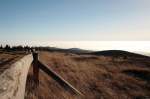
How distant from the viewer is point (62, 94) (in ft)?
29.7

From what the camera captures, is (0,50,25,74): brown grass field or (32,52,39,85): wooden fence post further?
(32,52,39,85): wooden fence post

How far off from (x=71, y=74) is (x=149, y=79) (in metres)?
7.28

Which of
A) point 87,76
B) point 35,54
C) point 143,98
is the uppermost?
point 35,54

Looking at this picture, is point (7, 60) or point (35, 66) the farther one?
point (7, 60)

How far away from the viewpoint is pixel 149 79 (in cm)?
1630

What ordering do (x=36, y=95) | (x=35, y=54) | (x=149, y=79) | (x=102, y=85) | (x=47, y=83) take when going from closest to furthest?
(x=35, y=54) → (x=36, y=95) → (x=47, y=83) → (x=102, y=85) → (x=149, y=79)

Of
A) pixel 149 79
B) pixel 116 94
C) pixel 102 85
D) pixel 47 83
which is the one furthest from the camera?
pixel 149 79

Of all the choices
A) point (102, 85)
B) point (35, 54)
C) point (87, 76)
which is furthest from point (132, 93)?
point (35, 54)

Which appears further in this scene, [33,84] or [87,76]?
[87,76]

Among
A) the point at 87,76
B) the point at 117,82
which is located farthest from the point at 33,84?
the point at 117,82

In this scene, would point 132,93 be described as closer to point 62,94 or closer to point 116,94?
point 116,94

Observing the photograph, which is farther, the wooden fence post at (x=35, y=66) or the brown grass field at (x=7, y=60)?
the wooden fence post at (x=35, y=66)

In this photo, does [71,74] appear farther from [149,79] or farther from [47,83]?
[149,79]

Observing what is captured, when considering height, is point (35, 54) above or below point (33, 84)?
above
